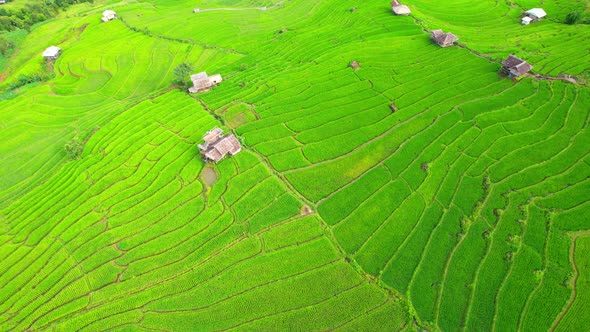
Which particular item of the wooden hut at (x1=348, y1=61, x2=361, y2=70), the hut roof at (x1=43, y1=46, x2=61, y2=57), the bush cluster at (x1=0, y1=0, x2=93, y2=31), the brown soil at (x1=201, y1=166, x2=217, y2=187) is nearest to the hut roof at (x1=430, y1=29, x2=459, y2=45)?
the wooden hut at (x1=348, y1=61, x2=361, y2=70)

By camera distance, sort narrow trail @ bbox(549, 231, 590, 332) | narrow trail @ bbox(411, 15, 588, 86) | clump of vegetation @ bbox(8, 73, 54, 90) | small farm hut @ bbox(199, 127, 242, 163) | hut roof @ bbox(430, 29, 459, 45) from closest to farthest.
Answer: narrow trail @ bbox(549, 231, 590, 332), small farm hut @ bbox(199, 127, 242, 163), narrow trail @ bbox(411, 15, 588, 86), hut roof @ bbox(430, 29, 459, 45), clump of vegetation @ bbox(8, 73, 54, 90)

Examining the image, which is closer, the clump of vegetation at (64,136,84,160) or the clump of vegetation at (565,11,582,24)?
the clump of vegetation at (64,136,84,160)

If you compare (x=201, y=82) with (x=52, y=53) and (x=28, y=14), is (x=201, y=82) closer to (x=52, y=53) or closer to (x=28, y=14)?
(x=52, y=53)

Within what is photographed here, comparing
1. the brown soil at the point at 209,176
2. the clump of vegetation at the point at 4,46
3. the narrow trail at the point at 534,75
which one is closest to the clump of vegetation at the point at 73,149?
the brown soil at the point at 209,176

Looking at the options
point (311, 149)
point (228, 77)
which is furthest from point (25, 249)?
point (228, 77)

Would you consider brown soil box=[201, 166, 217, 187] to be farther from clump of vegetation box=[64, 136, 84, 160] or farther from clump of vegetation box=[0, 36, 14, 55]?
clump of vegetation box=[0, 36, 14, 55]

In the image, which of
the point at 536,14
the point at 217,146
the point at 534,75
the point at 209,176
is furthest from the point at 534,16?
the point at 209,176
